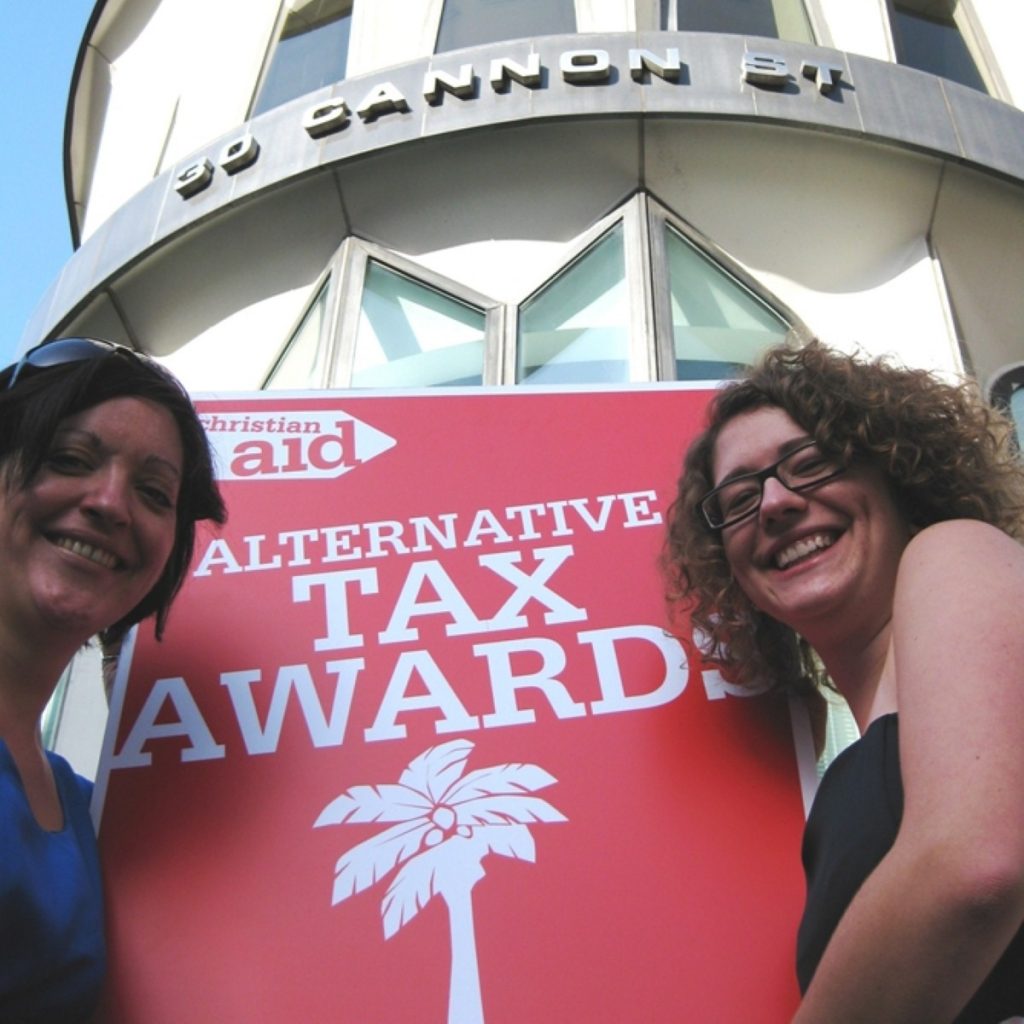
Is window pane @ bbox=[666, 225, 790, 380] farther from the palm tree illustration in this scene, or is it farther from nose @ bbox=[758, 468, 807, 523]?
the palm tree illustration

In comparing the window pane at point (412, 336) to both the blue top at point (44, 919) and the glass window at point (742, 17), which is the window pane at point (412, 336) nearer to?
the glass window at point (742, 17)

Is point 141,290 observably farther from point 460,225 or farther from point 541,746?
point 541,746

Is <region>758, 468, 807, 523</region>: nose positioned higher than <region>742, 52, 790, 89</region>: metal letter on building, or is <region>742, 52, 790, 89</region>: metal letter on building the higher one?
<region>742, 52, 790, 89</region>: metal letter on building

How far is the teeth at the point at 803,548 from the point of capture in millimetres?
2143

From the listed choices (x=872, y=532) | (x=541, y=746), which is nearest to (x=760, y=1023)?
(x=541, y=746)

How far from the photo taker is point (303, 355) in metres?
6.77

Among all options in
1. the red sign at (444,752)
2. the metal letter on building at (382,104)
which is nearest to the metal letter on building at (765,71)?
the metal letter on building at (382,104)

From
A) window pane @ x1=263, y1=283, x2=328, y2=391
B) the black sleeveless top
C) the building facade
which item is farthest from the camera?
window pane @ x1=263, y1=283, x2=328, y2=391

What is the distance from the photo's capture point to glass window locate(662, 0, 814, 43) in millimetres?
7746

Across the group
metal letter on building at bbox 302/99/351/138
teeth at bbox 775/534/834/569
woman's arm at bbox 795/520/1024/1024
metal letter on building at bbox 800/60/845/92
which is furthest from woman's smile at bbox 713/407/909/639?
metal letter on building at bbox 302/99/351/138

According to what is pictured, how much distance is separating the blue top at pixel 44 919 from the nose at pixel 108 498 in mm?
424

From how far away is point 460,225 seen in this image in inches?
271

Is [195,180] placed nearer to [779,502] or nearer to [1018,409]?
[1018,409]

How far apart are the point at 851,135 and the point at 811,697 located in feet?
16.3
